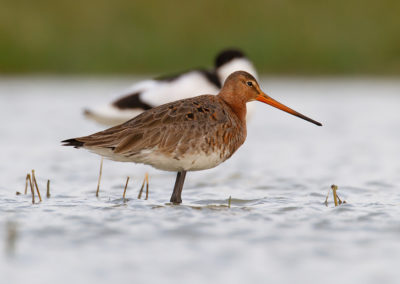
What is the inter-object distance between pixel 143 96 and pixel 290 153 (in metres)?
2.29

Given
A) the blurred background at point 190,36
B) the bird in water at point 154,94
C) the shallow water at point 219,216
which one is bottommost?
the shallow water at point 219,216

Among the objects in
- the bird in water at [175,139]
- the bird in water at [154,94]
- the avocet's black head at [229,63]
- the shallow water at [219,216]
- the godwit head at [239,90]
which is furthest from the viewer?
the avocet's black head at [229,63]

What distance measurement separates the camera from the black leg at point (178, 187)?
6.48 metres

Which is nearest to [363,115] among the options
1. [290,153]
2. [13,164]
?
[290,153]

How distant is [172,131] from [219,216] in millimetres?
799

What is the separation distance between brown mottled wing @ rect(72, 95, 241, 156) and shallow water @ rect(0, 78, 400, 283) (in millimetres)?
514

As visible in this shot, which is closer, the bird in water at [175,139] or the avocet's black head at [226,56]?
the bird in water at [175,139]

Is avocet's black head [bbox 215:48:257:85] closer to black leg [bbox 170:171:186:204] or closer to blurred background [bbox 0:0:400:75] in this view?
black leg [bbox 170:171:186:204]

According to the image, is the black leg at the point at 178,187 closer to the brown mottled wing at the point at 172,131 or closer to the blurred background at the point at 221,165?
the blurred background at the point at 221,165

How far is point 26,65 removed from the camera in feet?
60.9

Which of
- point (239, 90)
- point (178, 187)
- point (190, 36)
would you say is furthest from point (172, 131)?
point (190, 36)

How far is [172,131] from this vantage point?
6.25 m

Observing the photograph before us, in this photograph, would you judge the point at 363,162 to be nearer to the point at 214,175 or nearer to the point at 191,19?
the point at 214,175

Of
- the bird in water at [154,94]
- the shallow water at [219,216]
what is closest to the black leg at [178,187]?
the shallow water at [219,216]
